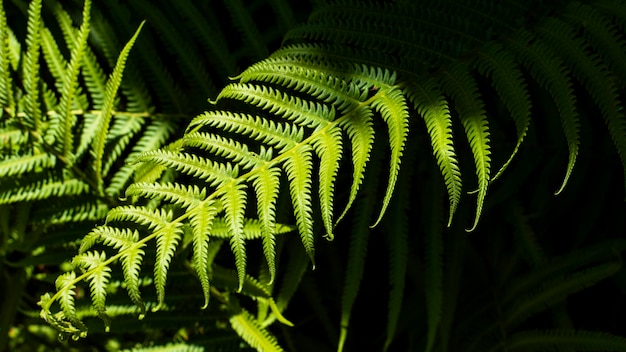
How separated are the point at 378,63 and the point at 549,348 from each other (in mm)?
773

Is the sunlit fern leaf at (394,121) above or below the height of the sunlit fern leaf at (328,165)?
above

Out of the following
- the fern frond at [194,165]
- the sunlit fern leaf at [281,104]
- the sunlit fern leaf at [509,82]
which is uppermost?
the sunlit fern leaf at [509,82]

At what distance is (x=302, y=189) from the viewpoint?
124cm

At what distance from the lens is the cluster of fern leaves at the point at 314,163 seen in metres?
1.31

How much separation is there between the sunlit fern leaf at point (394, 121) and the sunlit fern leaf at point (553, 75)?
0.91ft

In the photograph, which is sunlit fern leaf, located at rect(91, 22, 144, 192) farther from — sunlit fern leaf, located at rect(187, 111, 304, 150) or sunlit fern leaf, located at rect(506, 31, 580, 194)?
sunlit fern leaf, located at rect(506, 31, 580, 194)

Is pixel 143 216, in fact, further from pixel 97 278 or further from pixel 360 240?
pixel 360 240

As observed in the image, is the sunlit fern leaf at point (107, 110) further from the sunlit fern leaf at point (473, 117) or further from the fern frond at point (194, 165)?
the sunlit fern leaf at point (473, 117)

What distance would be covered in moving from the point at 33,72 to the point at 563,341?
1.32 m

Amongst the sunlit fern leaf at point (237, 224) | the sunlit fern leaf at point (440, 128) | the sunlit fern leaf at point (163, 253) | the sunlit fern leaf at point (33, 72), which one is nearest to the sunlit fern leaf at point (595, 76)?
the sunlit fern leaf at point (440, 128)

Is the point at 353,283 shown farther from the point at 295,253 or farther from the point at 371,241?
the point at 371,241

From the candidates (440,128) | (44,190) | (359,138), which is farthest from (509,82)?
(44,190)

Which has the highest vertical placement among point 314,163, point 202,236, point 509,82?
point 509,82

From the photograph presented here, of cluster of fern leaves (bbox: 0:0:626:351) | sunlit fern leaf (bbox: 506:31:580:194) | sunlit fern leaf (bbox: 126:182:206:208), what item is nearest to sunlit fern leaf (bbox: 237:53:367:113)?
cluster of fern leaves (bbox: 0:0:626:351)
